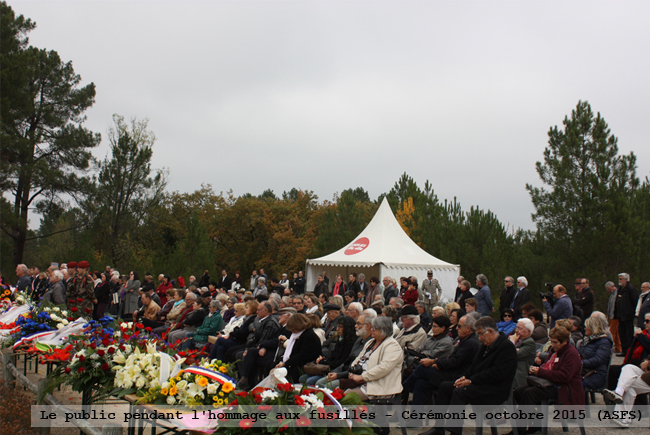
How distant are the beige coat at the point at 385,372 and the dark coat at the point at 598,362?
6.92 feet

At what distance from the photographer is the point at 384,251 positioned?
619 inches

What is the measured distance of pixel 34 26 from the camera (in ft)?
67.8

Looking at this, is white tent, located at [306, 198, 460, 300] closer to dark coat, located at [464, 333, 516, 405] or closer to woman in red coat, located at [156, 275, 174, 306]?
woman in red coat, located at [156, 275, 174, 306]

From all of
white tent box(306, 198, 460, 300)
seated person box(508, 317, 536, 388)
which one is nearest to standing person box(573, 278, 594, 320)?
seated person box(508, 317, 536, 388)

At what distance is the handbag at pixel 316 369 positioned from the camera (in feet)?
17.5

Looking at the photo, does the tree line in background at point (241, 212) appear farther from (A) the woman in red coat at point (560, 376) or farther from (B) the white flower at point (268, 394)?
(B) the white flower at point (268, 394)

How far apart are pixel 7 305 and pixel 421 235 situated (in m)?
17.3

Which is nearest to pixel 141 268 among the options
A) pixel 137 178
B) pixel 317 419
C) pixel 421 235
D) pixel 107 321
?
pixel 137 178

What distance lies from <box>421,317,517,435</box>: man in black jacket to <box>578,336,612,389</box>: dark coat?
4.69 ft

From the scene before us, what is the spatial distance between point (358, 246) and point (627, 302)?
8.95m

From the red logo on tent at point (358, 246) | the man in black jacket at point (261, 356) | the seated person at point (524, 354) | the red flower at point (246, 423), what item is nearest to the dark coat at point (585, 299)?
the seated person at point (524, 354)

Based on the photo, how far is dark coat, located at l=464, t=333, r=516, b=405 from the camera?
13.6 feet

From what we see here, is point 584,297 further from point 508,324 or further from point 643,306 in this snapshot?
point 508,324

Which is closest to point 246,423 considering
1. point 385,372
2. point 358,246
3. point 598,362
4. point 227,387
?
point 227,387
